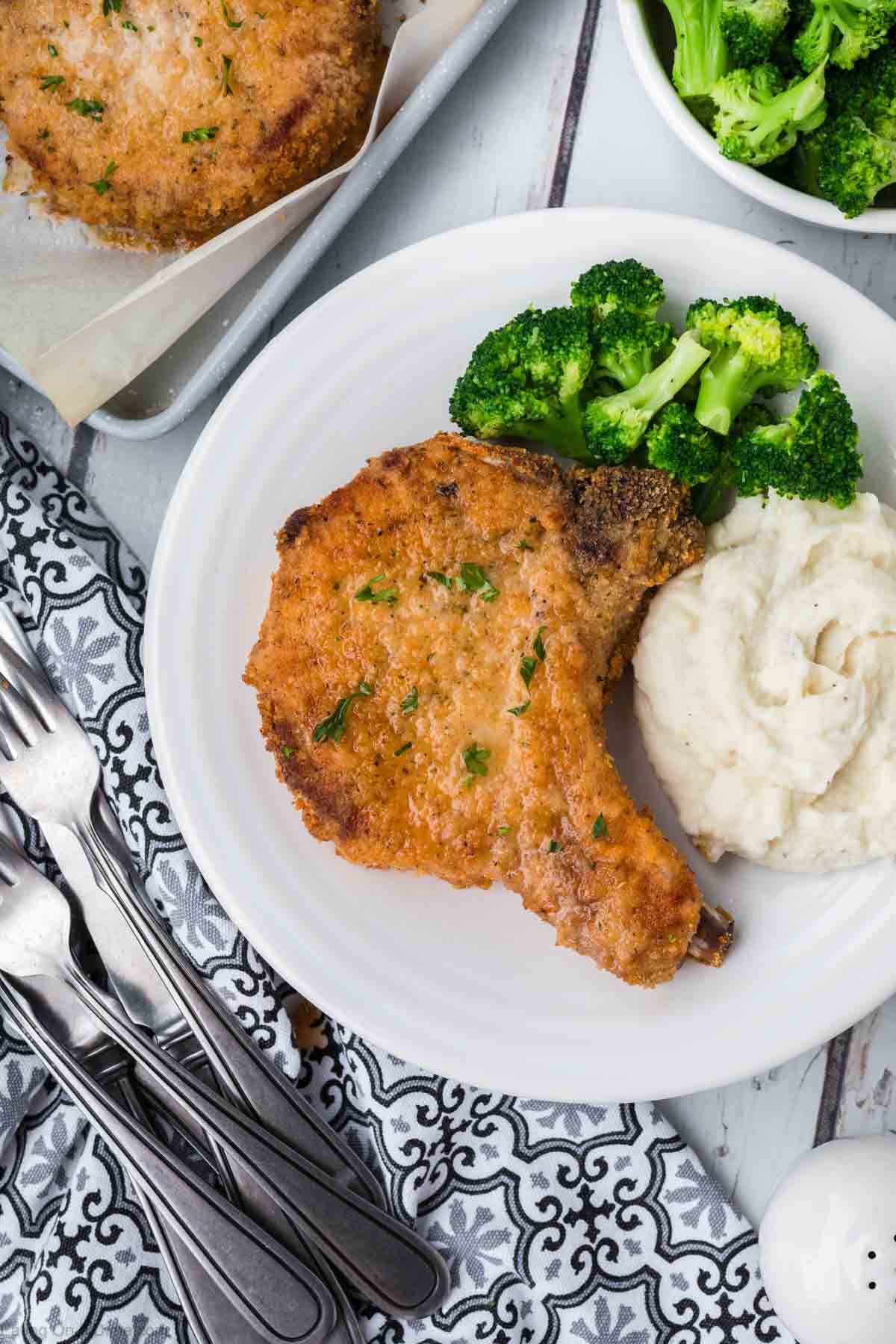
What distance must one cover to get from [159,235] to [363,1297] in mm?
3763

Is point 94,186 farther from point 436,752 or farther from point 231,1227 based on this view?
point 231,1227

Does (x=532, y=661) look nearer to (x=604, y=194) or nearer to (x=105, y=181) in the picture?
(x=604, y=194)

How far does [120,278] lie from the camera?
15.4 feet

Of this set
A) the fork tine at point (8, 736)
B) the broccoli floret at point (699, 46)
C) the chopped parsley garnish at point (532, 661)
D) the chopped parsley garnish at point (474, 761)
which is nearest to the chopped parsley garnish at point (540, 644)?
the chopped parsley garnish at point (532, 661)

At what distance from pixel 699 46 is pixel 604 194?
775 mm

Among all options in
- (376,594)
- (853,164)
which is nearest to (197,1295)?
(376,594)

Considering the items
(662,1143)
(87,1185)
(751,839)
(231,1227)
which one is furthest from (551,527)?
(87,1185)

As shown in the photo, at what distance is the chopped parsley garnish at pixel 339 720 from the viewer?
154 inches

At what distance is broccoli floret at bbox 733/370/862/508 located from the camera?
12.6ft

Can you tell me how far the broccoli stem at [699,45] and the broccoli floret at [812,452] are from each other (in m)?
0.93


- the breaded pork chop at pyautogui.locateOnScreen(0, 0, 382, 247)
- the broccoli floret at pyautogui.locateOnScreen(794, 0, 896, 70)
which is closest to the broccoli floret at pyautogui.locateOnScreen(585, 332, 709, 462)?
the broccoli floret at pyautogui.locateOnScreen(794, 0, 896, 70)

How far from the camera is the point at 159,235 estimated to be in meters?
4.63

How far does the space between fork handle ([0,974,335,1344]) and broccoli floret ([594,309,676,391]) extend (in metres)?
2.89

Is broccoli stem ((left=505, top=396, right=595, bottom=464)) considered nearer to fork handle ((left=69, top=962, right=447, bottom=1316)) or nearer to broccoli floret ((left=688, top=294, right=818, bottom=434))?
broccoli floret ((left=688, top=294, right=818, bottom=434))
